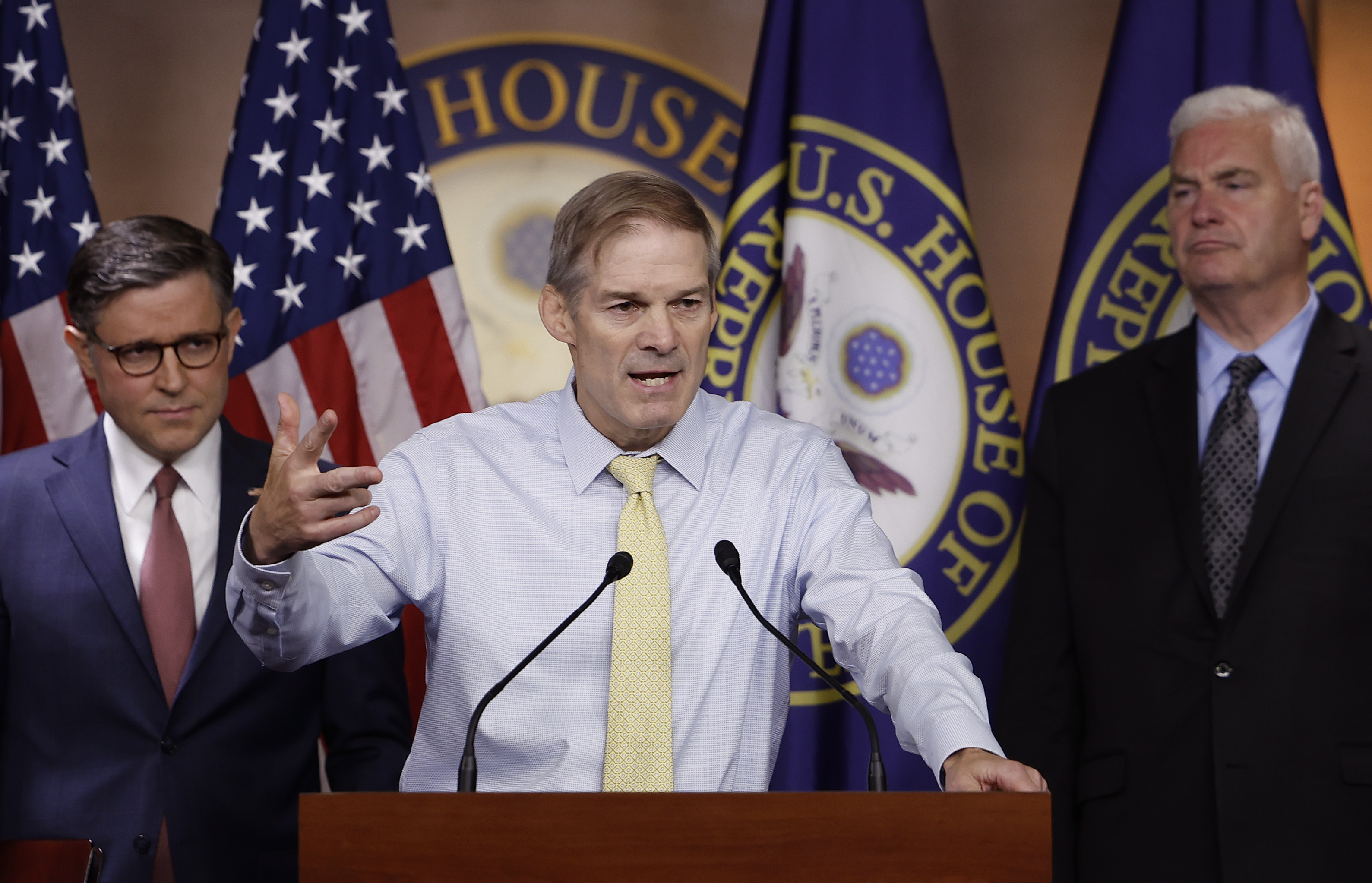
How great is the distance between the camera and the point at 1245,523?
269 centimetres

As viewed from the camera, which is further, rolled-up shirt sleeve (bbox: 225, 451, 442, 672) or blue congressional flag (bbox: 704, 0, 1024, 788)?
blue congressional flag (bbox: 704, 0, 1024, 788)

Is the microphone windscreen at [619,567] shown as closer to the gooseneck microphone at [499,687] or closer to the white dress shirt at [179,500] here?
the gooseneck microphone at [499,687]

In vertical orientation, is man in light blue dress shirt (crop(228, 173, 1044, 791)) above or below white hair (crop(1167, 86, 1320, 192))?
below

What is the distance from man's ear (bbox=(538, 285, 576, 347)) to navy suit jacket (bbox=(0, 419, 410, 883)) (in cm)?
82

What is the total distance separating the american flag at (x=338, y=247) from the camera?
10.8 feet

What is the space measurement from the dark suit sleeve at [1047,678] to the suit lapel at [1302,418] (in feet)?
1.23

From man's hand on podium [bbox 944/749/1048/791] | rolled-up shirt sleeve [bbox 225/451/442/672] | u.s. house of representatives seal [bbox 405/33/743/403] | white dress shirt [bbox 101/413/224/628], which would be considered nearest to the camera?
man's hand on podium [bbox 944/749/1048/791]

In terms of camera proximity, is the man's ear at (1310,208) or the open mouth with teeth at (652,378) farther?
the man's ear at (1310,208)

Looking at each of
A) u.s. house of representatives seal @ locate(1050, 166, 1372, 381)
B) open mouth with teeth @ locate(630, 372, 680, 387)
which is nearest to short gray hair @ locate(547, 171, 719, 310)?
open mouth with teeth @ locate(630, 372, 680, 387)

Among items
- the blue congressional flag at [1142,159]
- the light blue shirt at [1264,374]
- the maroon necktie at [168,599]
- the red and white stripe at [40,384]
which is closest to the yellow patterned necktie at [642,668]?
the maroon necktie at [168,599]

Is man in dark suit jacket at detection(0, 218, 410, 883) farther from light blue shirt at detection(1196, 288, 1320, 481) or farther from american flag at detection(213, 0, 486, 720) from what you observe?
light blue shirt at detection(1196, 288, 1320, 481)

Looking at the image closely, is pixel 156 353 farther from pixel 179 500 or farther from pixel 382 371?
pixel 382 371

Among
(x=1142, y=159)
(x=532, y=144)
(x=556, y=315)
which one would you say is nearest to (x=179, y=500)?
(x=556, y=315)

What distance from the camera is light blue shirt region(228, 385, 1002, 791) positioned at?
74.4 inches
